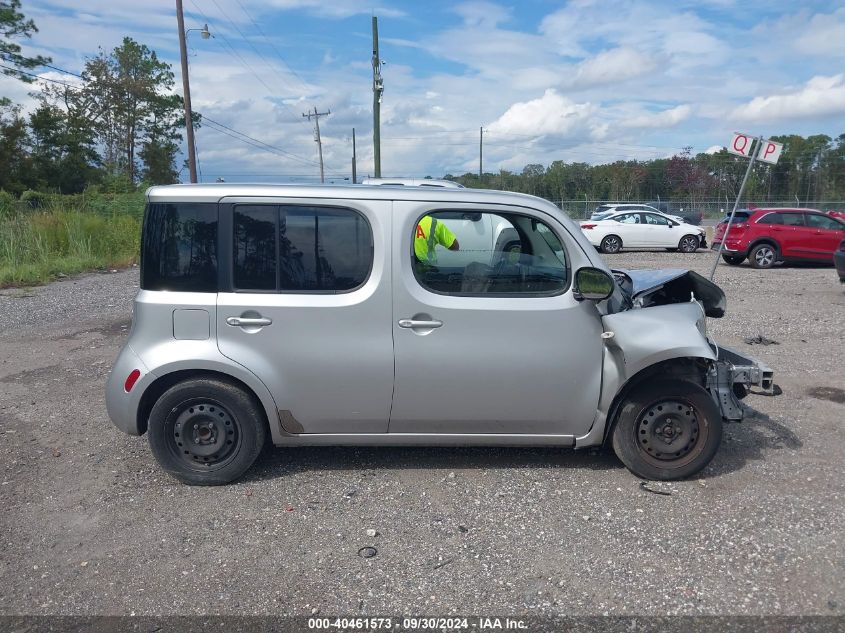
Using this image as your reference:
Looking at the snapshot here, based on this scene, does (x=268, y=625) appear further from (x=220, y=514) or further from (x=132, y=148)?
(x=132, y=148)

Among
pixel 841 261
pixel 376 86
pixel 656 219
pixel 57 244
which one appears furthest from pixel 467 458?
pixel 376 86

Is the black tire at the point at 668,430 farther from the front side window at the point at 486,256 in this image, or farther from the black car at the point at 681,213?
the black car at the point at 681,213

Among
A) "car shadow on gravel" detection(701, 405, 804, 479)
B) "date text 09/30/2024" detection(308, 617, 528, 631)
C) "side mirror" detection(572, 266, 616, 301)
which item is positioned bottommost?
"date text 09/30/2024" detection(308, 617, 528, 631)

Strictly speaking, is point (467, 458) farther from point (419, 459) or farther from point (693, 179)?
point (693, 179)

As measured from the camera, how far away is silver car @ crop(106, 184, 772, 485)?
414cm

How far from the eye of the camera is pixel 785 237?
1762 centimetres

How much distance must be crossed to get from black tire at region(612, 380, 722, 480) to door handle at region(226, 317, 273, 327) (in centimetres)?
230

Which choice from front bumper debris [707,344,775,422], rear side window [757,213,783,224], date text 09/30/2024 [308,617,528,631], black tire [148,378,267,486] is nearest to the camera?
date text 09/30/2024 [308,617,528,631]

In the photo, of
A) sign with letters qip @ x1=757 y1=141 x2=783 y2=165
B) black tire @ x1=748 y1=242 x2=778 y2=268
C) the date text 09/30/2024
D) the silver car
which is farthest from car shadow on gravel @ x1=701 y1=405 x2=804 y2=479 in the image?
black tire @ x1=748 y1=242 x2=778 y2=268

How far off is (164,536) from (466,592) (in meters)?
1.71

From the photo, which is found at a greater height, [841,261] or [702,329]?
[702,329]

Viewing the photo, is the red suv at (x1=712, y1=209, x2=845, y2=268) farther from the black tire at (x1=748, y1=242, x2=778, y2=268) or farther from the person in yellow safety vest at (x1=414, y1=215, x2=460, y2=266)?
the person in yellow safety vest at (x1=414, y1=215, x2=460, y2=266)

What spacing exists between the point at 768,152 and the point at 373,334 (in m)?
5.54

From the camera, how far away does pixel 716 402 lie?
4.37 metres
